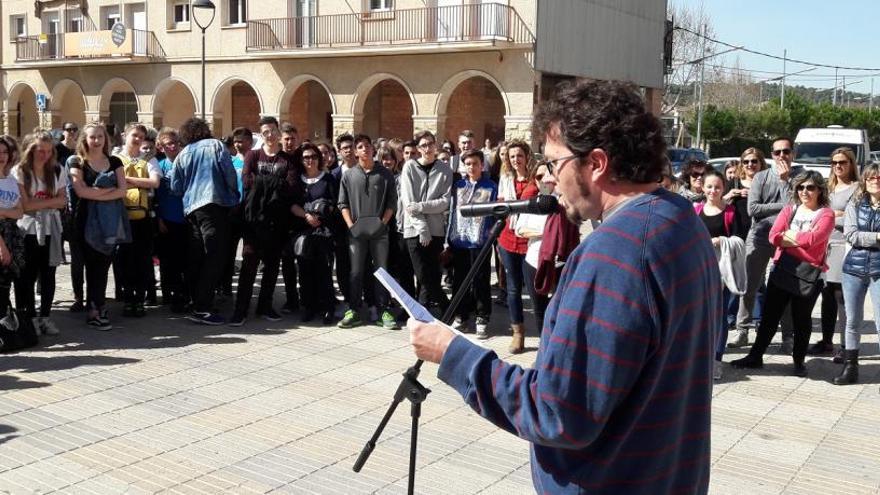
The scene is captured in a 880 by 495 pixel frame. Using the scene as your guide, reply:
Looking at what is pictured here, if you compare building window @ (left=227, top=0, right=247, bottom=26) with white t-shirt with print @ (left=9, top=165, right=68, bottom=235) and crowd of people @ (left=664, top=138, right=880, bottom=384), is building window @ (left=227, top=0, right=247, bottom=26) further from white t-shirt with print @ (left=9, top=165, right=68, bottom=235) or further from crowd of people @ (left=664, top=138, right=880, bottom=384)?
crowd of people @ (left=664, top=138, right=880, bottom=384)

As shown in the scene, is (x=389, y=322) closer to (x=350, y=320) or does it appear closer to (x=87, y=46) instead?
(x=350, y=320)

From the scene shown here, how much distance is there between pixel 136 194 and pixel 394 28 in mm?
19283

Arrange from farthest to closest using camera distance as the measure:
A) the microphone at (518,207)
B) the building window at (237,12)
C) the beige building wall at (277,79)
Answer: the building window at (237,12) → the beige building wall at (277,79) → the microphone at (518,207)

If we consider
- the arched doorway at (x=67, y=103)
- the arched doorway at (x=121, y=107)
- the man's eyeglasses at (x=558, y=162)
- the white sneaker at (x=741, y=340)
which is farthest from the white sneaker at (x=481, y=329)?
the arched doorway at (x=67, y=103)

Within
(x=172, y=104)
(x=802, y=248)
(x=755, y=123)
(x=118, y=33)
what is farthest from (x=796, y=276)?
(x=755, y=123)

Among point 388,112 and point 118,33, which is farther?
point 388,112

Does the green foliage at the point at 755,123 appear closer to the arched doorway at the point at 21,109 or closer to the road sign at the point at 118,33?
the road sign at the point at 118,33

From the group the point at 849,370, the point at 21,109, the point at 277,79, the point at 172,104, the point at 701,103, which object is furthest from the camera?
the point at 701,103

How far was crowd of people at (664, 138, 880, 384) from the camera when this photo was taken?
23.4 ft

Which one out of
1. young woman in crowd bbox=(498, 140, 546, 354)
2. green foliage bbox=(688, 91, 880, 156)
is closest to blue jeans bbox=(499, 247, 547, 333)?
young woman in crowd bbox=(498, 140, 546, 354)

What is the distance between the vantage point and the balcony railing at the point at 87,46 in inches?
1258

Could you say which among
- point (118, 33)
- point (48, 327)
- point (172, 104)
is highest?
point (118, 33)

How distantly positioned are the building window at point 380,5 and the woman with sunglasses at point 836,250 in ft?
68.4

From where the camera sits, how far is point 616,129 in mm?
2123
